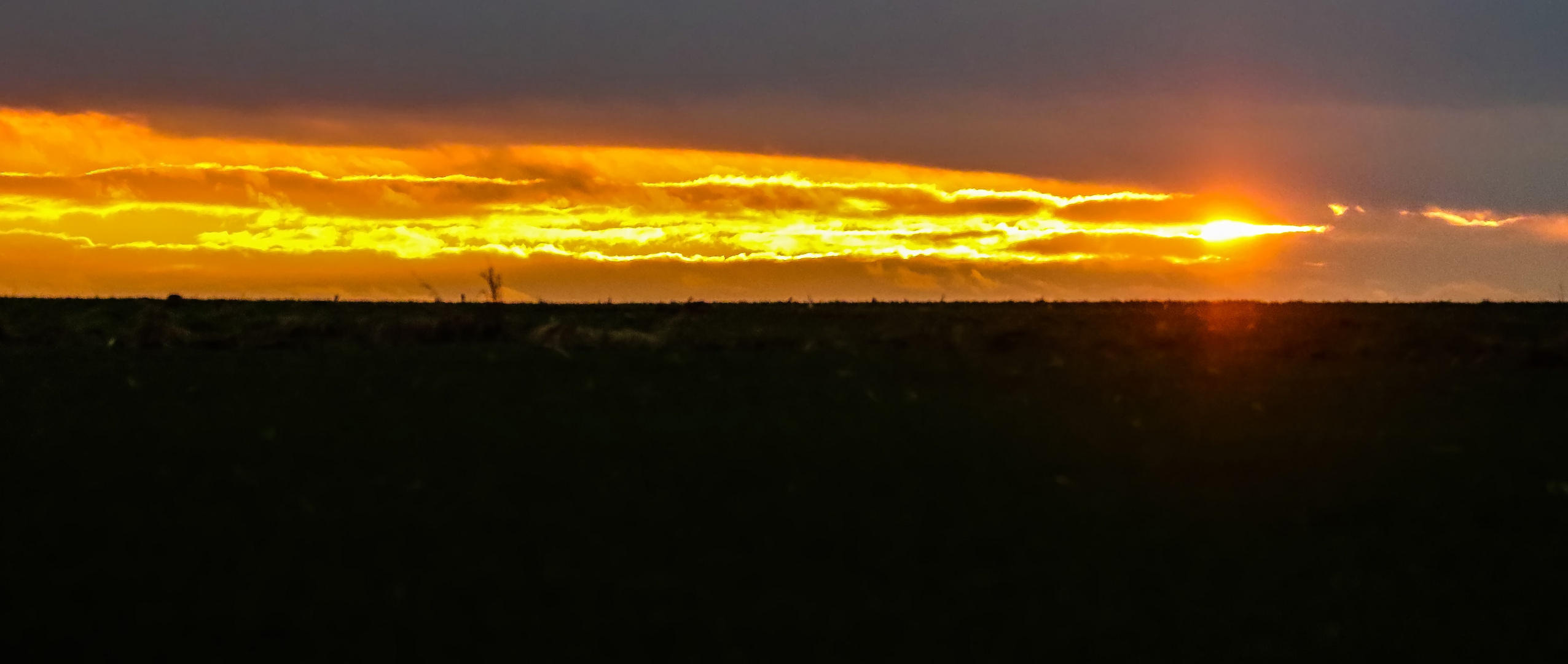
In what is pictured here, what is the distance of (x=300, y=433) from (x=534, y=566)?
7.33 meters

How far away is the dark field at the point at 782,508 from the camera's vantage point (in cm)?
915

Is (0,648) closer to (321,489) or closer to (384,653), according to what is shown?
(384,653)

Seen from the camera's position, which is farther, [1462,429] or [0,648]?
[1462,429]

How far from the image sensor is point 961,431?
16828mm

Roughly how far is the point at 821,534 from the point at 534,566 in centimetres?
212

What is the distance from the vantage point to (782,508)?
12586 millimetres

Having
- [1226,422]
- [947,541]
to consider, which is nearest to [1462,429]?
[1226,422]

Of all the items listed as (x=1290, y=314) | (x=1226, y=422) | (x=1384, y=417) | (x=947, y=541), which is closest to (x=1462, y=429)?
(x=1384, y=417)

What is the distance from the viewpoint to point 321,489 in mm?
13477

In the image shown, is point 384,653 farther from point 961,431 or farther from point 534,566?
point 961,431

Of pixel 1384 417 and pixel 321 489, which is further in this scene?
pixel 1384 417

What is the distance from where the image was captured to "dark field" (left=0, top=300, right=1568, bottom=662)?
9.15 metres

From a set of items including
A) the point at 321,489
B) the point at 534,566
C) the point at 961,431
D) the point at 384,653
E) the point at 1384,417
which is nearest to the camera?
the point at 384,653

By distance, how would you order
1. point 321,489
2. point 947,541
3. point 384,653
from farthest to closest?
point 321,489, point 947,541, point 384,653
